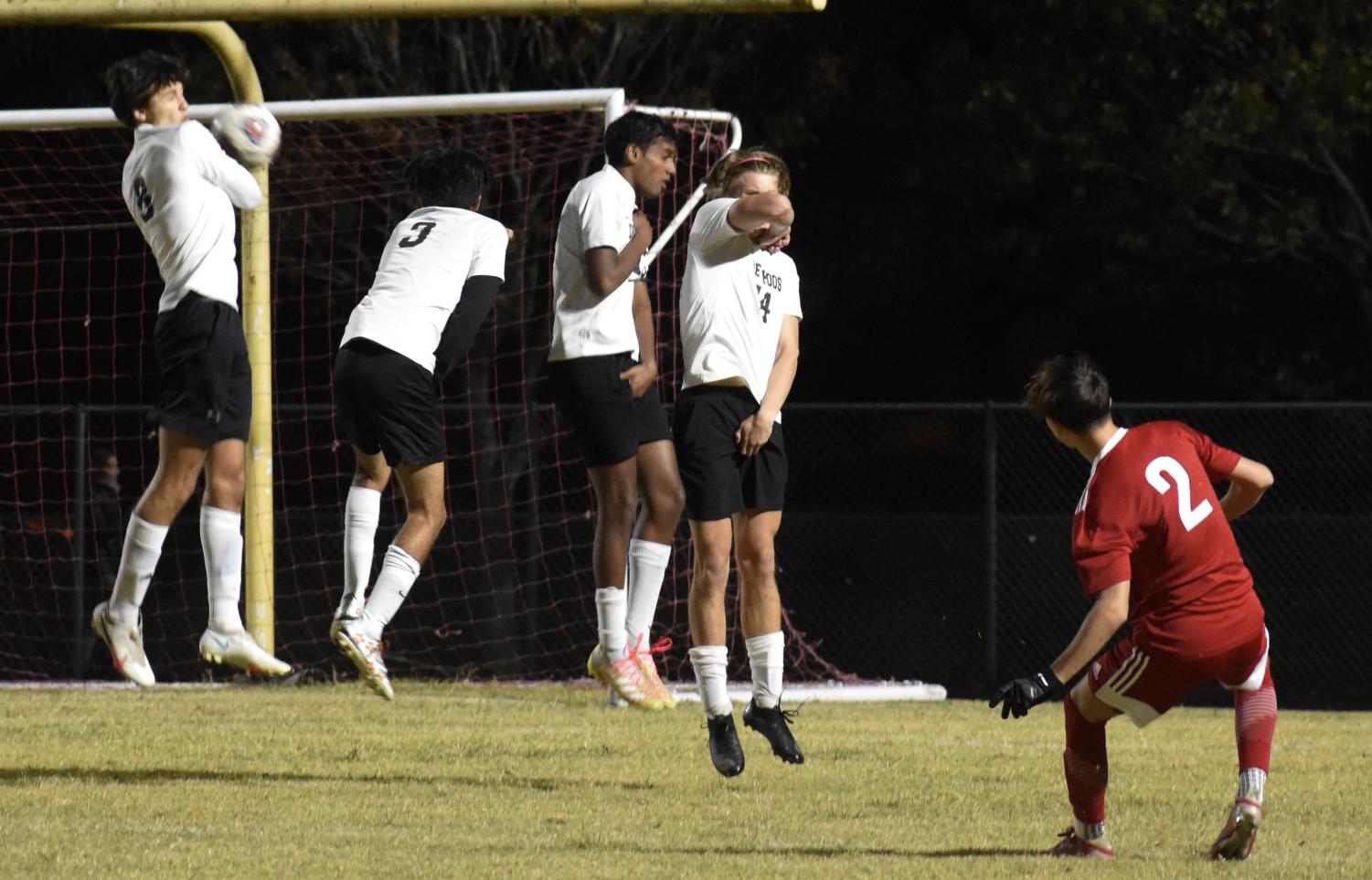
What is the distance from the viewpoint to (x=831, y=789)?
729cm

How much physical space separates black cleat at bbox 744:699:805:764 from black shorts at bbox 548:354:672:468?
1620mm

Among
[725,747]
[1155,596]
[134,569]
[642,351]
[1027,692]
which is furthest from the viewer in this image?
[642,351]

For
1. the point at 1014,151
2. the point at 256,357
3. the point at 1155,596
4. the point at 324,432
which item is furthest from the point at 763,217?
the point at 324,432

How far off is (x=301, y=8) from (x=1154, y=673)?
3301 millimetres

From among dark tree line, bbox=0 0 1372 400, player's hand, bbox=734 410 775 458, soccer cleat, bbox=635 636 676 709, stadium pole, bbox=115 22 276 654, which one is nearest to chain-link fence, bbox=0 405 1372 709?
dark tree line, bbox=0 0 1372 400

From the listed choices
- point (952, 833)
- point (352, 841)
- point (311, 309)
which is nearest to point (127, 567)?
point (352, 841)

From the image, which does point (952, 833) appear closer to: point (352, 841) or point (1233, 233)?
point (352, 841)

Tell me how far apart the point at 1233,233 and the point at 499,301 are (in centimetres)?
684

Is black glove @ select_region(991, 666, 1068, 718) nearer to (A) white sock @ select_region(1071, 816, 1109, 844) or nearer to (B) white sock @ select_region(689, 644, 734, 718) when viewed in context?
(A) white sock @ select_region(1071, 816, 1109, 844)

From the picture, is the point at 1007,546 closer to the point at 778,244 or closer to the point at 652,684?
the point at 652,684

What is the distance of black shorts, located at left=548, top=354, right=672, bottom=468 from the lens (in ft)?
27.6

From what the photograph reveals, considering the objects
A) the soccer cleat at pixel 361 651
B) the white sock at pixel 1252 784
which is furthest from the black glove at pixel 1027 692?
the soccer cleat at pixel 361 651

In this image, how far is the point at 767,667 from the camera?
7.30 meters

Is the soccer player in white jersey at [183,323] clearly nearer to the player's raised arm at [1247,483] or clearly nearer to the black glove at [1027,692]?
the black glove at [1027,692]
